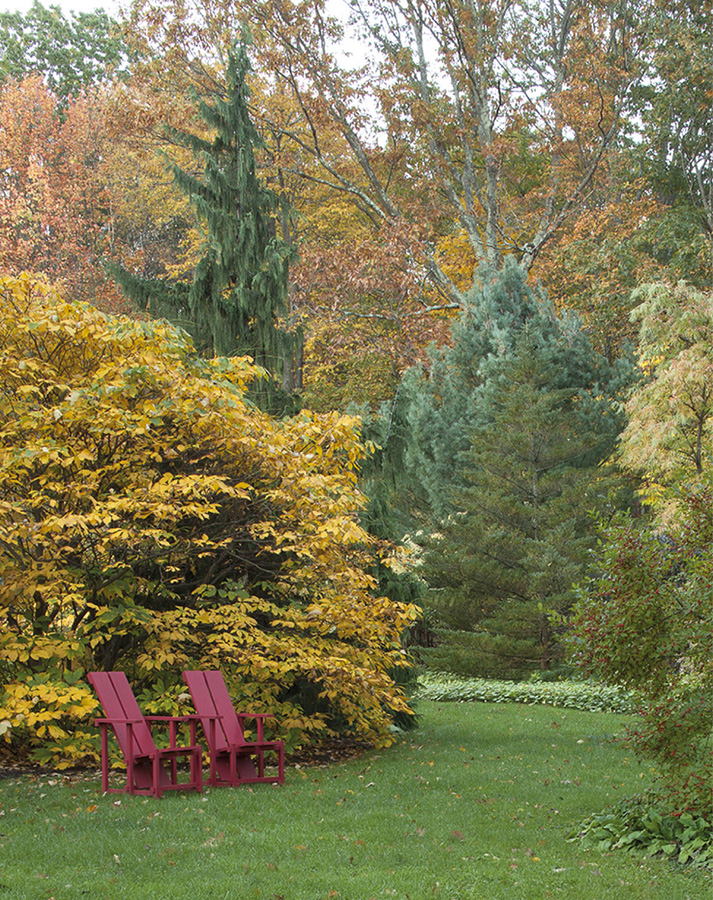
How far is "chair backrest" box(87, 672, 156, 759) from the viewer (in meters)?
6.12

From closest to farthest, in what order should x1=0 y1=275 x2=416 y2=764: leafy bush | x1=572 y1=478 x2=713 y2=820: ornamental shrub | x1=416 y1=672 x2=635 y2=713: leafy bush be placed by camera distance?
x1=572 y1=478 x2=713 y2=820: ornamental shrub
x1=0 y1=275 x2=416 y2=764: leafy bush
x1=416 y1=672 x2=635 y2=713: leafy bush

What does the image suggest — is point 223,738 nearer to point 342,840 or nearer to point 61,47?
point 342,840

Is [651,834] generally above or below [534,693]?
above

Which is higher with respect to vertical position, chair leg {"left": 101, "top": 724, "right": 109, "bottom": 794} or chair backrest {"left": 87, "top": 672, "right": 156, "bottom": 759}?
chair backrest {"left": 87, "top": 672, "right": 156, "bottom": 759}

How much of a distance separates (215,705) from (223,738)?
0.25 metres

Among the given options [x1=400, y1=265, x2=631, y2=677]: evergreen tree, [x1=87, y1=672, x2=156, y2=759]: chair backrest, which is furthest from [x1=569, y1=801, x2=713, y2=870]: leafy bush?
[x1=400, y1=265, x2=631, y2=677]: evergreen tree

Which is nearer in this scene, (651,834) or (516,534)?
(651,834)

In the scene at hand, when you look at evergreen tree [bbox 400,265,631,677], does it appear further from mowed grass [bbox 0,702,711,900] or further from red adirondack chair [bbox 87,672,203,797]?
red adirondack chair [bbox 87,672,203,797]

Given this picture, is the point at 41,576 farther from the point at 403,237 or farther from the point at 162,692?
the point at 403,237

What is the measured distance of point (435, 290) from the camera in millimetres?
24719

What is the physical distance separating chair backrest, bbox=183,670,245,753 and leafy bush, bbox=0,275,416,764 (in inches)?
18.1

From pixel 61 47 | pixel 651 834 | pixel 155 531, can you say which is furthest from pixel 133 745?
pixel 61 47

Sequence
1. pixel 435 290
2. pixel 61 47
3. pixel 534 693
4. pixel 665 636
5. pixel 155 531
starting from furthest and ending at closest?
pixel 61 47
pixel 435 290
pixel 534 693
pixel 155 531
pixel 665 636

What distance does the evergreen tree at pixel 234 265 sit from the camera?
1052cm
